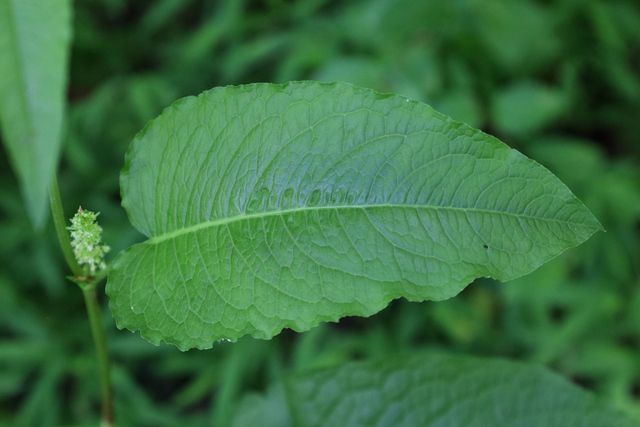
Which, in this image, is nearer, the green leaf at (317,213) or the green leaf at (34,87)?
the green leaf at (34,87)

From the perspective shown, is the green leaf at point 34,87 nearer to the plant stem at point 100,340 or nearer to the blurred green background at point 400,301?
the plant stem at point 100,340

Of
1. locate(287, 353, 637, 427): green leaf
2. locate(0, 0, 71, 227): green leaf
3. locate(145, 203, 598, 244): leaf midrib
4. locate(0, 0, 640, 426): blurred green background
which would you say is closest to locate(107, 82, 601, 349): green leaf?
locate(145, 203, 598, 244): leaf midrib

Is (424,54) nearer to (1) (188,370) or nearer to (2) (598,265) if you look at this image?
(2) (598,265)

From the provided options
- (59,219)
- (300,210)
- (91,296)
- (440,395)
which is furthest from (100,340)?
(440,395)

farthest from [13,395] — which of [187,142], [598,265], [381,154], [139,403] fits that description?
[598,265]

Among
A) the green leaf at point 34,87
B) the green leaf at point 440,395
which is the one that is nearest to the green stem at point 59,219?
the green leaf at point 34,87
